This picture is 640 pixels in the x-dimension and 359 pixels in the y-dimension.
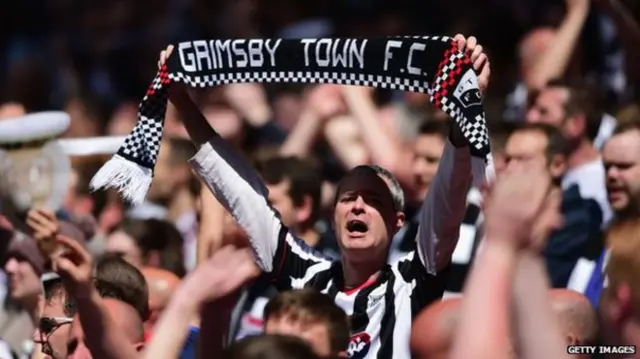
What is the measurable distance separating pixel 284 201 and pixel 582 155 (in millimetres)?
1505

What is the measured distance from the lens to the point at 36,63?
1264cm

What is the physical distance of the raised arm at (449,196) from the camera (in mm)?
5426

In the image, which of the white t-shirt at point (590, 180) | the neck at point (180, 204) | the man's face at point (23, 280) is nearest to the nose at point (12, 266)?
the man's face at point (23, 280)

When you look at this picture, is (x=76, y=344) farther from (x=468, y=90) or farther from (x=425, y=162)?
(x=425, y=162)

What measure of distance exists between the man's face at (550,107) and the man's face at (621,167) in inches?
26.8

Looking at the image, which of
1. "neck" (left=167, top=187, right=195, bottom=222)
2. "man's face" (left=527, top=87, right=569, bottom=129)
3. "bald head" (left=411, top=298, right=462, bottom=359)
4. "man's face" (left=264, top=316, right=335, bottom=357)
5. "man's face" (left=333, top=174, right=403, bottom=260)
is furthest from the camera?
"neck" (left=167, top=187, right=195, bottom=222)

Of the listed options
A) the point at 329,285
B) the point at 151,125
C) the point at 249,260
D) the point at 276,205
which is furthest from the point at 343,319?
the point at 276,205

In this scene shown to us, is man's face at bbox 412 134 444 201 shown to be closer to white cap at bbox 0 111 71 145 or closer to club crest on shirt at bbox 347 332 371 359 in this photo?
white cap at bbox 0 111 71 145

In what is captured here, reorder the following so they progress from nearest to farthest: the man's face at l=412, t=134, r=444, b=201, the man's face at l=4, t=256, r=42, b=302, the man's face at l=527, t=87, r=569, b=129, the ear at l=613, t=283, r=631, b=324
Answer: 1. the ear at l=613, t=283, r=631, b=324
2. the man's face at l=4, t=256, r=42, b=302
3. the man's face at l=412, t=134, r=444, b=201
4. the man's face at l=527, t=87, r=569, b=129

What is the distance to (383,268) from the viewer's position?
5.79 m

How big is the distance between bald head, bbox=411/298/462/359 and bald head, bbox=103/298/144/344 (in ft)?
3.55

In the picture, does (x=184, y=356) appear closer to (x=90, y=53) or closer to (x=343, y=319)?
(x=343, y=319)

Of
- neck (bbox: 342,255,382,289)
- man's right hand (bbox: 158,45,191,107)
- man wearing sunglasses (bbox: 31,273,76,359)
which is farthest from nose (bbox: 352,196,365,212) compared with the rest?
man wearing sunglasses (bbox: 31,273,76,359)

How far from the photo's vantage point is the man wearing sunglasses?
5.32 metres
